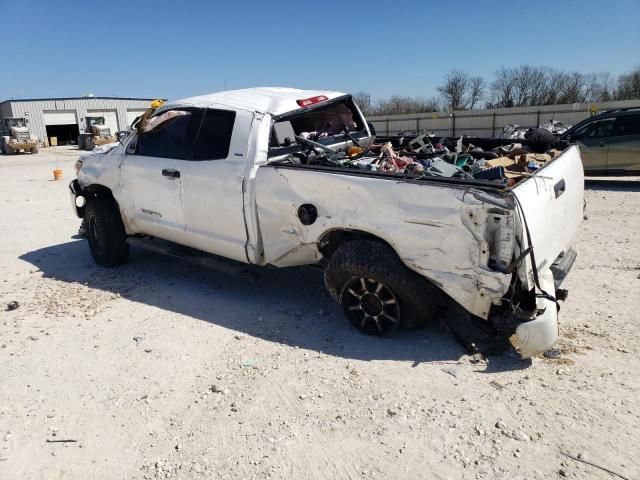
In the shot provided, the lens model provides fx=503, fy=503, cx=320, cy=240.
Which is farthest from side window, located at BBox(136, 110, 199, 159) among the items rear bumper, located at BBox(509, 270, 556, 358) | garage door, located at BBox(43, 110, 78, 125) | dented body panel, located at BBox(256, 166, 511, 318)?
garage door, located at BBox(43, 110, 78, 125)

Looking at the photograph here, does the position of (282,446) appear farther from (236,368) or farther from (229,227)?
(229,227)

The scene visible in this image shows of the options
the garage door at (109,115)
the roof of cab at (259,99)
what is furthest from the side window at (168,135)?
the garage door at (109,115)

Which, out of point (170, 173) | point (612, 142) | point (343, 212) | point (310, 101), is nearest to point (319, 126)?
point (310, 101)

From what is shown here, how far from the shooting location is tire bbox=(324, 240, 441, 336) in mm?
3691

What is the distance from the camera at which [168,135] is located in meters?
5.14

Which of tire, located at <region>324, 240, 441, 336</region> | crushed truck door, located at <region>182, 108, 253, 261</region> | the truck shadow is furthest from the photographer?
crushed truck door, located at <region>182, 108, 253, 261</region>

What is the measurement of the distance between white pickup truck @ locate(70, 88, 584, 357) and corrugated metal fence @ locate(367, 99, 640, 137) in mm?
28485

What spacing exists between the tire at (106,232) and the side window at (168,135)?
93 cm

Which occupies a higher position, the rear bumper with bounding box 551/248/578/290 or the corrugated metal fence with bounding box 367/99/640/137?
the corrugated metal fence with bounding box 367/99/640/137

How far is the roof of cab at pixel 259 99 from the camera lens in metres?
4.59

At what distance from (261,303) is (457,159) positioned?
232cm

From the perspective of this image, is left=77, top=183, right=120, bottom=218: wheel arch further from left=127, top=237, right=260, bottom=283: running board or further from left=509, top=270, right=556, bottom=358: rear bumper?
left=509, top=270, right=556, bottom=358: rear bumper

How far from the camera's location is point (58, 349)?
13.6 ft

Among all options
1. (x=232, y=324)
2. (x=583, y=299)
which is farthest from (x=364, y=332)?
(x=583, y=299)
